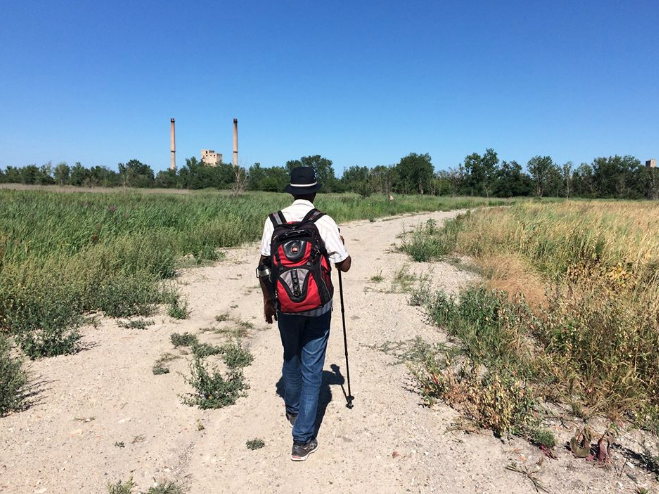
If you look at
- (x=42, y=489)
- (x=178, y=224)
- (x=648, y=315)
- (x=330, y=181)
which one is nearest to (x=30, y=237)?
(x=178, y=224)

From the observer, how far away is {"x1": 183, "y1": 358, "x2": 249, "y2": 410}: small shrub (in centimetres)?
370

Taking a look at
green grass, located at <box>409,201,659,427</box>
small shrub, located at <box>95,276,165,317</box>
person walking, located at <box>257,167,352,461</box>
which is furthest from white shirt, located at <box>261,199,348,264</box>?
small shrub, located at <box>95,276,165,317</box>

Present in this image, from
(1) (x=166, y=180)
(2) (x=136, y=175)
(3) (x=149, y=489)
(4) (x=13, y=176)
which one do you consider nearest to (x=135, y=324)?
(3) (x=149, y=489)

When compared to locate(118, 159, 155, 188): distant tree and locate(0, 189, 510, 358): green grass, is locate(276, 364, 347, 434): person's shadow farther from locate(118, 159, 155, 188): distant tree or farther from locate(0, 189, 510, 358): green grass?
locate(118, 159, 155, 188): distant tree

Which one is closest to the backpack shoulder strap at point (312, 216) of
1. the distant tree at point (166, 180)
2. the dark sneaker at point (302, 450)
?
the dark sneaker at point (302, 450)

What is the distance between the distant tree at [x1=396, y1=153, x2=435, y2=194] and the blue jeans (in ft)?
259

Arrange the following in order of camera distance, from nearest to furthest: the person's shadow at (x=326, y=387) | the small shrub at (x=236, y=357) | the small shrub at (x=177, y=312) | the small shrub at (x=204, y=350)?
the person's shadow at (x=326, y=387) → the small shrub at (x=236, y=357) → the small shrub at (x=204, y=350) → the small shrub at (x=177, y=312)

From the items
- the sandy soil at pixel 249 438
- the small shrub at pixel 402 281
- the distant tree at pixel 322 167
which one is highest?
the distant tree at pixel 322 167

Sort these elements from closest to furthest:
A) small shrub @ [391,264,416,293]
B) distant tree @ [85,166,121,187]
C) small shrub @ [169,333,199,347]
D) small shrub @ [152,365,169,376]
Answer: small shrub @ [152,365,169,376]
small shrub @ [169,333,199,347]
small shrub @ [391,264,416,293]
distant tree @ [85,166,121,187]

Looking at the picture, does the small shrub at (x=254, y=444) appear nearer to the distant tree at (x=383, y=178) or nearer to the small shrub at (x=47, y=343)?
the small shrub at (x=47, y=343)

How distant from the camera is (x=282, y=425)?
3.44m

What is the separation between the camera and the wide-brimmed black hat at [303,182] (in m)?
2.97

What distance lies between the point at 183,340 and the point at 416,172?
81990 millimetres

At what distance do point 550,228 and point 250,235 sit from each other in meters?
9.10
